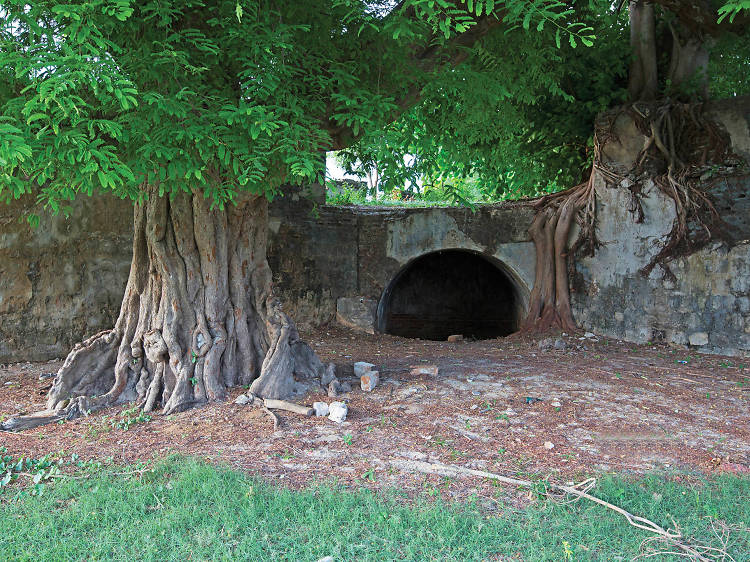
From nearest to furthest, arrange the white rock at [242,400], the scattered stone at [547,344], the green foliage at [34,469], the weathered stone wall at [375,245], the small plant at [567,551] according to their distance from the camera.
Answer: the small plant at [567,551] → the green foliage at [34,469] → the white rock at [242,400] → the scattered stone at [547,344] → the weathered stone wall at [375,245]

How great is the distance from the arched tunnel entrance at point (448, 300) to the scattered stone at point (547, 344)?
513cm

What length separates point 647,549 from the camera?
2541mm

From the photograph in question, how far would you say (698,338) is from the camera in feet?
24.0

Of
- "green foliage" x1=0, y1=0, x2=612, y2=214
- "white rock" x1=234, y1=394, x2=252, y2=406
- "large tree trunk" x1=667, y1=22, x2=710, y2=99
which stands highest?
"large tree trunk" x1=667, y1=22, x2=710, y2=99

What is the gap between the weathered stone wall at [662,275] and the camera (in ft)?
23.3

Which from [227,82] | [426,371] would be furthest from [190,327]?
[426,371]

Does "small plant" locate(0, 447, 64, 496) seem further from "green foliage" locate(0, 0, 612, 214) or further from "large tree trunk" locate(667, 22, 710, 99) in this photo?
"large tree trunk" locate(667, 22, 710, 99)

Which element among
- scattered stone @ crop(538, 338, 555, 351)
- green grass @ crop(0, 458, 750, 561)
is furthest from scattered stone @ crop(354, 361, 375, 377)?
scattered stone @ crop(538, 338, 555, 351)

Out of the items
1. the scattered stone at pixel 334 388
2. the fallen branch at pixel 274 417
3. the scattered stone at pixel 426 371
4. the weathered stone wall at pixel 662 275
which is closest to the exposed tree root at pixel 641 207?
the weathered stone wall at pixel 662 275

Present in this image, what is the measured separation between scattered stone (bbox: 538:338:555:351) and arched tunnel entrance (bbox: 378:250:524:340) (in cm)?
513

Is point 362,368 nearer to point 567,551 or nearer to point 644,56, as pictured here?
point 567,551

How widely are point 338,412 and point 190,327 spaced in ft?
5.15

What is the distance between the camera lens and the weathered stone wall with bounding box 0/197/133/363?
666 centimetres

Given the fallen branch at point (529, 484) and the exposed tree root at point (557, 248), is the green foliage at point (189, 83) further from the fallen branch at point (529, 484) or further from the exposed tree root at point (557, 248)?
the exposed tree root at point (557, 248)
